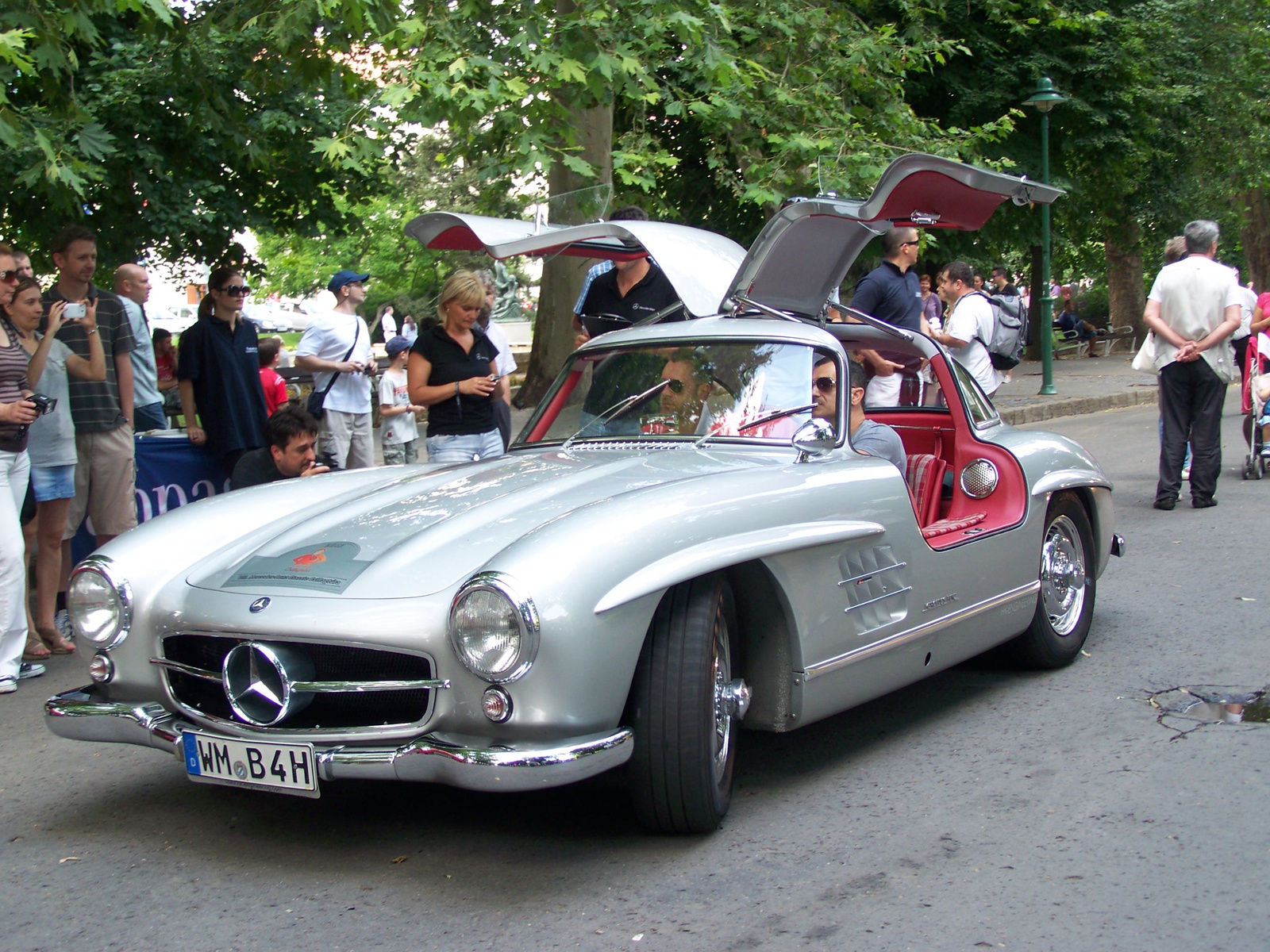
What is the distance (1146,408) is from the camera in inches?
725

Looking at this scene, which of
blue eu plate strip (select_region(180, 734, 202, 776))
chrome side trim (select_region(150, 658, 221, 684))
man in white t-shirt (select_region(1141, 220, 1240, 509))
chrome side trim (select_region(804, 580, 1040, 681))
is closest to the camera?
blue eu plate strip (select_region(180, 734, 202, 776))

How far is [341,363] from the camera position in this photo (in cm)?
898

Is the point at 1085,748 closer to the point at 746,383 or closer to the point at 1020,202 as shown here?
the point at 746,383

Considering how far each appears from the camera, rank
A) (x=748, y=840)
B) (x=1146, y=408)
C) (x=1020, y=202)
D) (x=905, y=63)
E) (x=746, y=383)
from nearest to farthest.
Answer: (x=748, y=840)
(x=746, y=383)
(x=1020, y=202)
(x=905, y=63)
(x=1146, y=408)

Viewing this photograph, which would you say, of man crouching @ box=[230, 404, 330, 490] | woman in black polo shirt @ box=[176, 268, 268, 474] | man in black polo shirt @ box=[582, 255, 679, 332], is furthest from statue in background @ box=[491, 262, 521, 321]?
man crouching @ box=[230, 404, 330, 490]

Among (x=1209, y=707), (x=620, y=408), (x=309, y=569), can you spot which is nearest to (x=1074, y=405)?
(x=1209, y=707)

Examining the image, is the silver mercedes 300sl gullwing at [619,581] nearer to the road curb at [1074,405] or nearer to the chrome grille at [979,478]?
the chrome grille at [979,478]

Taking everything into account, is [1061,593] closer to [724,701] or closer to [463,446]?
[724,701]

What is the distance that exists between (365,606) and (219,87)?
29.7 feet

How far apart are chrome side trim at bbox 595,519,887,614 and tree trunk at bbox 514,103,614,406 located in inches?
397

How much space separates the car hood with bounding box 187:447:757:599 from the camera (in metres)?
3.57

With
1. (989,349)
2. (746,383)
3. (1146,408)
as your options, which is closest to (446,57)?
(989,349)

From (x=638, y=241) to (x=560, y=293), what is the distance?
11.3m

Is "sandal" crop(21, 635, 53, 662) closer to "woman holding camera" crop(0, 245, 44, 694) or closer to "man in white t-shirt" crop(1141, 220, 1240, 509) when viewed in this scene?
"woman holding camera" crop(0, 245, 44, 694)
